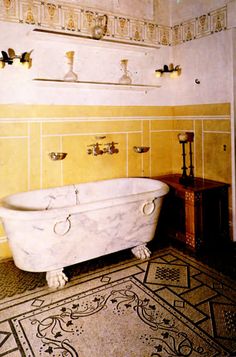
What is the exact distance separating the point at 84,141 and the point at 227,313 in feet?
6.50

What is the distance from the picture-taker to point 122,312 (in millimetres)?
2018

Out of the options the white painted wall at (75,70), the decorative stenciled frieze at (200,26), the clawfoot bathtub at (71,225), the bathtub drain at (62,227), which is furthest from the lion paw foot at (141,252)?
the decorative stenciled frieze at (200,26)

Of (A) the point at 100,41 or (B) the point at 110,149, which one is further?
(B) the point at 110,149

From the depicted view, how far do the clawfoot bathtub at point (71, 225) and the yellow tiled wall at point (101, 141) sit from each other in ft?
0.88

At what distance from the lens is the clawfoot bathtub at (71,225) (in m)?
2.17

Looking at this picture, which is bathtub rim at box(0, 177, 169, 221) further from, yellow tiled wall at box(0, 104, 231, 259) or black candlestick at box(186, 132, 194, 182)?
black candlestick at box(186, 132, 194, 182)

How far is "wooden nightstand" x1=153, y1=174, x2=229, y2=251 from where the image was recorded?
9.57 feet

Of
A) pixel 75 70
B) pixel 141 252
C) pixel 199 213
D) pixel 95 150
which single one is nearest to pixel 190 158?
pixel 199 213

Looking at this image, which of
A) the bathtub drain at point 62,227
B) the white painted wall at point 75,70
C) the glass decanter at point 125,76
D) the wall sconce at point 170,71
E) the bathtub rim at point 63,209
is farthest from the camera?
the wall sconce at point 170,71

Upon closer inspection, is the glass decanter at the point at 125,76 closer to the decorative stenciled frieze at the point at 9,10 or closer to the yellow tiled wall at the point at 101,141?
the yellow tiled wall at the point at 101,141

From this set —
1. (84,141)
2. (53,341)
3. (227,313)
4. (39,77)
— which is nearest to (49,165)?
(84,141)

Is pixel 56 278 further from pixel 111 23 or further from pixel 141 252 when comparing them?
pixel 111 23

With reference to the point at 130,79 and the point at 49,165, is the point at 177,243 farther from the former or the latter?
the point at 130,79

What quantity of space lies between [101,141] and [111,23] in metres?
1.22
